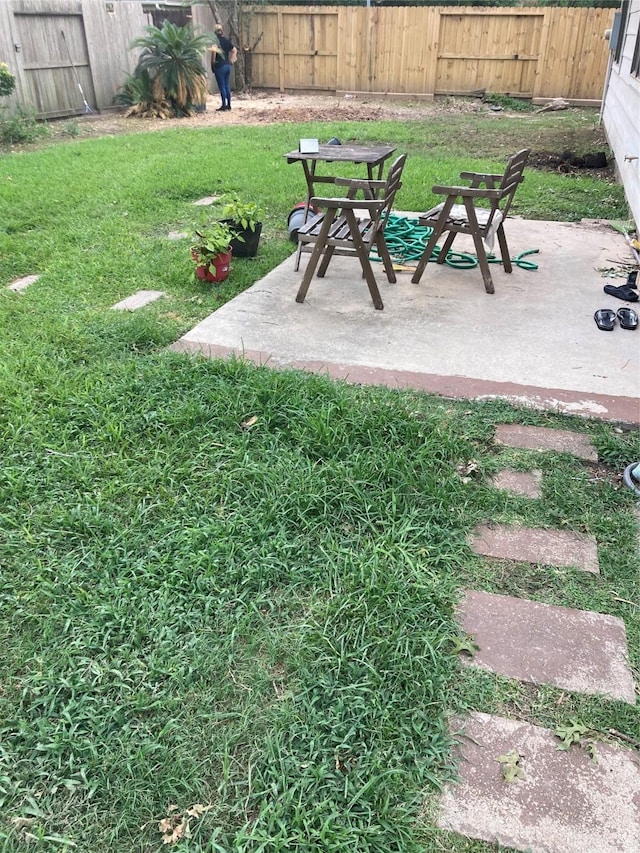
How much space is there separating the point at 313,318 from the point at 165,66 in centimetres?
1042

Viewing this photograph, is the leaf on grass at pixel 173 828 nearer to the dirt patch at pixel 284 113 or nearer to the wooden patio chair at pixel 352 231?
the wooden patio chair at pixel 352 231

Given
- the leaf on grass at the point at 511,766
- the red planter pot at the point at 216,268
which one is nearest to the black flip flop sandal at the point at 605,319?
the red planter pot at the point at 216,268

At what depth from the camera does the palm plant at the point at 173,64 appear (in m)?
11.9

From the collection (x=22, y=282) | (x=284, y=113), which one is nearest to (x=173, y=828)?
(x=22, y=282)

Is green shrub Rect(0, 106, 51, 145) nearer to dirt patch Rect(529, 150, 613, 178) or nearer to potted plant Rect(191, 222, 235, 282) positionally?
potted plant Rect(191, 222, 235, 282)

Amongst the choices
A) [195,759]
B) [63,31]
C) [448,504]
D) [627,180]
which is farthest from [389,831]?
[63,31]

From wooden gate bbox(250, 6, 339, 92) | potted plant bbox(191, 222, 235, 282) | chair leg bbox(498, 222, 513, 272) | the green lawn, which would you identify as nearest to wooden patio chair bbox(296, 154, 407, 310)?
potted plant bbox(191, 222, 235, 282)

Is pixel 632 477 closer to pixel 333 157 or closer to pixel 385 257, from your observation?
pixel 385 257

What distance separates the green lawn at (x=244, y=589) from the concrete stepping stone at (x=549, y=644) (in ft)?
0.16

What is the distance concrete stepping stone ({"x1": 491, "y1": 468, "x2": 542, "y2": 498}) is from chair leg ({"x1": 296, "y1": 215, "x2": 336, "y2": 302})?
2032 mm

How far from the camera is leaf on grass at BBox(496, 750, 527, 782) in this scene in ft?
5.16

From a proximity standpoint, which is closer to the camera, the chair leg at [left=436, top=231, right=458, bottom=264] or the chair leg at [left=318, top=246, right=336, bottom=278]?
the chair leg at [left=318, top=246, right=336, bottom=278]

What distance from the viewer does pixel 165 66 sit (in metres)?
12.2

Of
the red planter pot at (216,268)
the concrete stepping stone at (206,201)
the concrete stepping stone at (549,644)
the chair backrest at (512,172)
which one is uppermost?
the chair backrest at (512,172)
